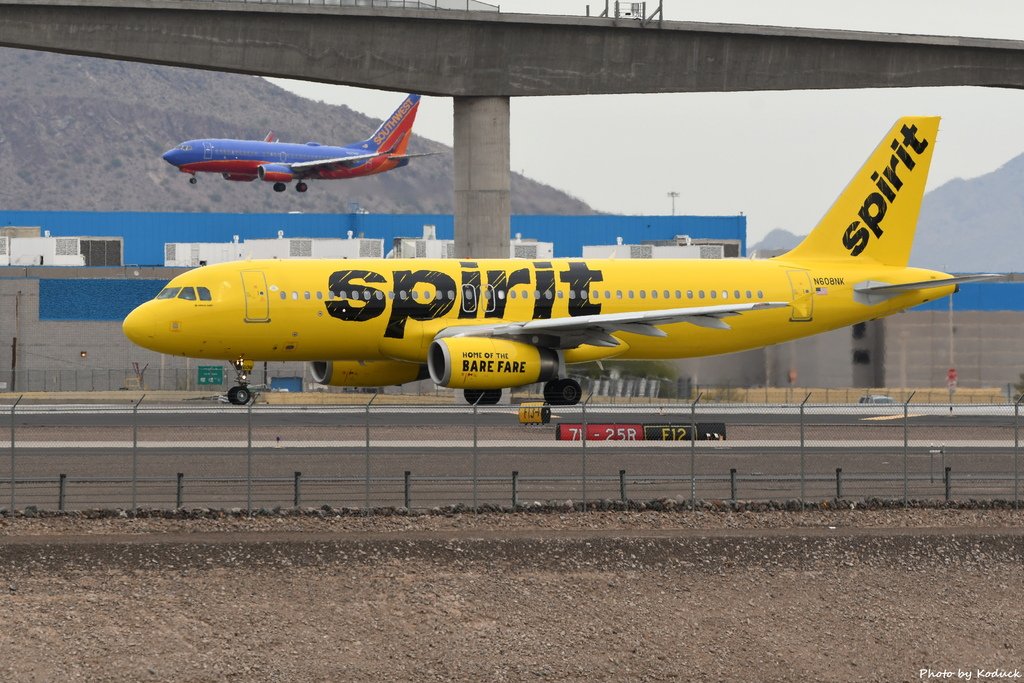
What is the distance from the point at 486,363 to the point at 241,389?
291 inches

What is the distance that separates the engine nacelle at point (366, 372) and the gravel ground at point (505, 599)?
19.3 meters

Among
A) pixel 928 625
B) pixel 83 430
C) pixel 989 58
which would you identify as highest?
pixel 989 58

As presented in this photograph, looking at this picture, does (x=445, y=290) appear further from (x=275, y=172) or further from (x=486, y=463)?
(x=275, y=172)

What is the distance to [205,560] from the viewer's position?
24.9 m

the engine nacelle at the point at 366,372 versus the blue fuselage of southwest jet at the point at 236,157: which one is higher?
the blue fuselage of southwest jet at the point at 236,157

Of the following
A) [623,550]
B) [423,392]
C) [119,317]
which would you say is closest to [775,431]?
[623,550]

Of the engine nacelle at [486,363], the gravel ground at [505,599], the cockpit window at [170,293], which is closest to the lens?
the gravel ground at [505,599]

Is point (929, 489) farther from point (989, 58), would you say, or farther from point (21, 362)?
point (21, 362)

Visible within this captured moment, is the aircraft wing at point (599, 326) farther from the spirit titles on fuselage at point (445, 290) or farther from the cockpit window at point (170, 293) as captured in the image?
the cockpit window at point (170, 293)

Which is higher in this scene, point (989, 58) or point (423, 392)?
point (989, 58)

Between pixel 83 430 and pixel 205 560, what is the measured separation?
1231 centimetres

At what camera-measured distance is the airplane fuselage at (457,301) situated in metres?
44.3

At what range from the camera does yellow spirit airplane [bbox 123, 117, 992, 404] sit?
44031 millimetres

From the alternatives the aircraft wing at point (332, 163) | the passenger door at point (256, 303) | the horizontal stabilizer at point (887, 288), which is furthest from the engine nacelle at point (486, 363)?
the aircraft wing at point (332, 163)
